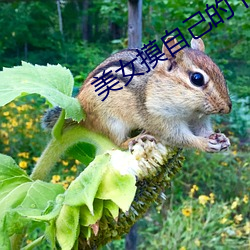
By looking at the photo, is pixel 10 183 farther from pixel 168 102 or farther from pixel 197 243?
pixel 197 243

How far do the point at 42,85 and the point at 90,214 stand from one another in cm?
18

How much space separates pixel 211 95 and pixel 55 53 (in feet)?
9.12

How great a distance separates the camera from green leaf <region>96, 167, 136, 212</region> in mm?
448

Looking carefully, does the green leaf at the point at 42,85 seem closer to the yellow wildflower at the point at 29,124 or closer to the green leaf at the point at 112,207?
the green leaf at the point at 112,207

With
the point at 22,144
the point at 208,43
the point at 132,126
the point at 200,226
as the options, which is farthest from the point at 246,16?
the point at 22,144

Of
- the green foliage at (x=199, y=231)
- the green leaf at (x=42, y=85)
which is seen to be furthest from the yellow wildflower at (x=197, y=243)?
the green leaf at (x=42, y=85)

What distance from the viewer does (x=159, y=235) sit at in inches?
85.1

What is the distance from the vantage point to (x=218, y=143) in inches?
22.9

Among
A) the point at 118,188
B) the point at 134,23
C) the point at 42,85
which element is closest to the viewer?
the point at 118,188

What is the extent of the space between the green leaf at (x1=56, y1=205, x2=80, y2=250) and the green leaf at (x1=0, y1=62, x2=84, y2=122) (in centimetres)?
13

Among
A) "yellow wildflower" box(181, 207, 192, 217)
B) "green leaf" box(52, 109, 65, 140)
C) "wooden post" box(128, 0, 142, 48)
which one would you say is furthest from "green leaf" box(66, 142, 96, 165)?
"yellow wildflower" box(181, 207, 192, 217)

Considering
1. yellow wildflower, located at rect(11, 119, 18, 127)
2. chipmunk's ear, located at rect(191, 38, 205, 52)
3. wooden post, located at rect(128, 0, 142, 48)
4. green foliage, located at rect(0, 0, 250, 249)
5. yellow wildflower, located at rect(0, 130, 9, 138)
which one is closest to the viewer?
chipmunk's ear, located at rect(191, 38, 205, 52)

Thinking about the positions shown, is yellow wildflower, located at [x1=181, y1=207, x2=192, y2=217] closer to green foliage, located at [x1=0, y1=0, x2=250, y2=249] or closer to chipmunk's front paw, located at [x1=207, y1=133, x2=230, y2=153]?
green foliage, located at [x1=0, y1=0, x2=250, y2=249]

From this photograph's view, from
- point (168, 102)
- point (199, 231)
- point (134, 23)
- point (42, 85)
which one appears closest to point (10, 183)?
point (42, 85)
